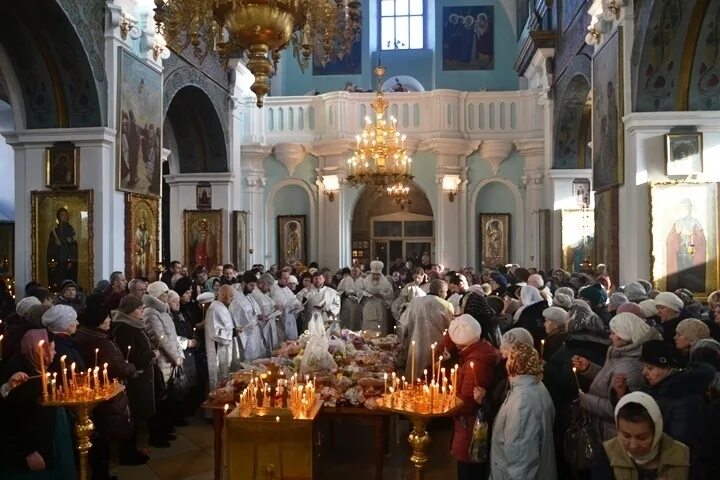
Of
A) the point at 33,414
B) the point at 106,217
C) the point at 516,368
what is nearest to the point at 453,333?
the point at 516,368

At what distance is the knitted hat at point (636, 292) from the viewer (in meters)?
7.79

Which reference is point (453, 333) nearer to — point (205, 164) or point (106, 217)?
point (106, 217)

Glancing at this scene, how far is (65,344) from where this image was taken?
514 cm

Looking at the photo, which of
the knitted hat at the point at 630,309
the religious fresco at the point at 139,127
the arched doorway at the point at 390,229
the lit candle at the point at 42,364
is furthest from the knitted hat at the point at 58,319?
the arched doorway at the point at 390,229

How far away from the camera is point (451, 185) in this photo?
19547mm

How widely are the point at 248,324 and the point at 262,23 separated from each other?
4684 mm

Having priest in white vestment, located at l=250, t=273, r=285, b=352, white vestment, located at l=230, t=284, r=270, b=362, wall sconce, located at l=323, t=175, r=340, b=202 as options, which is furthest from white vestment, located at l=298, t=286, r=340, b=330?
wall sconce, located at l=323, t=175, r=340, b=202

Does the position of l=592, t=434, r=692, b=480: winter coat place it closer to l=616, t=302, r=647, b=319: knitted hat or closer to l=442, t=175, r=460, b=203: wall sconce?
l=616, t=302, r=647, b=319: knitted hat

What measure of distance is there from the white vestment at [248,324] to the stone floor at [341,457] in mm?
1402

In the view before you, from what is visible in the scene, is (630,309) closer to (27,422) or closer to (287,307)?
(27,422)

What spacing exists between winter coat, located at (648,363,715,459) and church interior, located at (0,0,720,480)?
14 mm

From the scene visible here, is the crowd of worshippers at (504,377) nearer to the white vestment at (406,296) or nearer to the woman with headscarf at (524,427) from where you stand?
→ the woman with headscarf at (524,427)

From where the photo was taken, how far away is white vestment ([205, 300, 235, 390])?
8227 mm

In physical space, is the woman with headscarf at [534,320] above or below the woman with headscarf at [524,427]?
above
